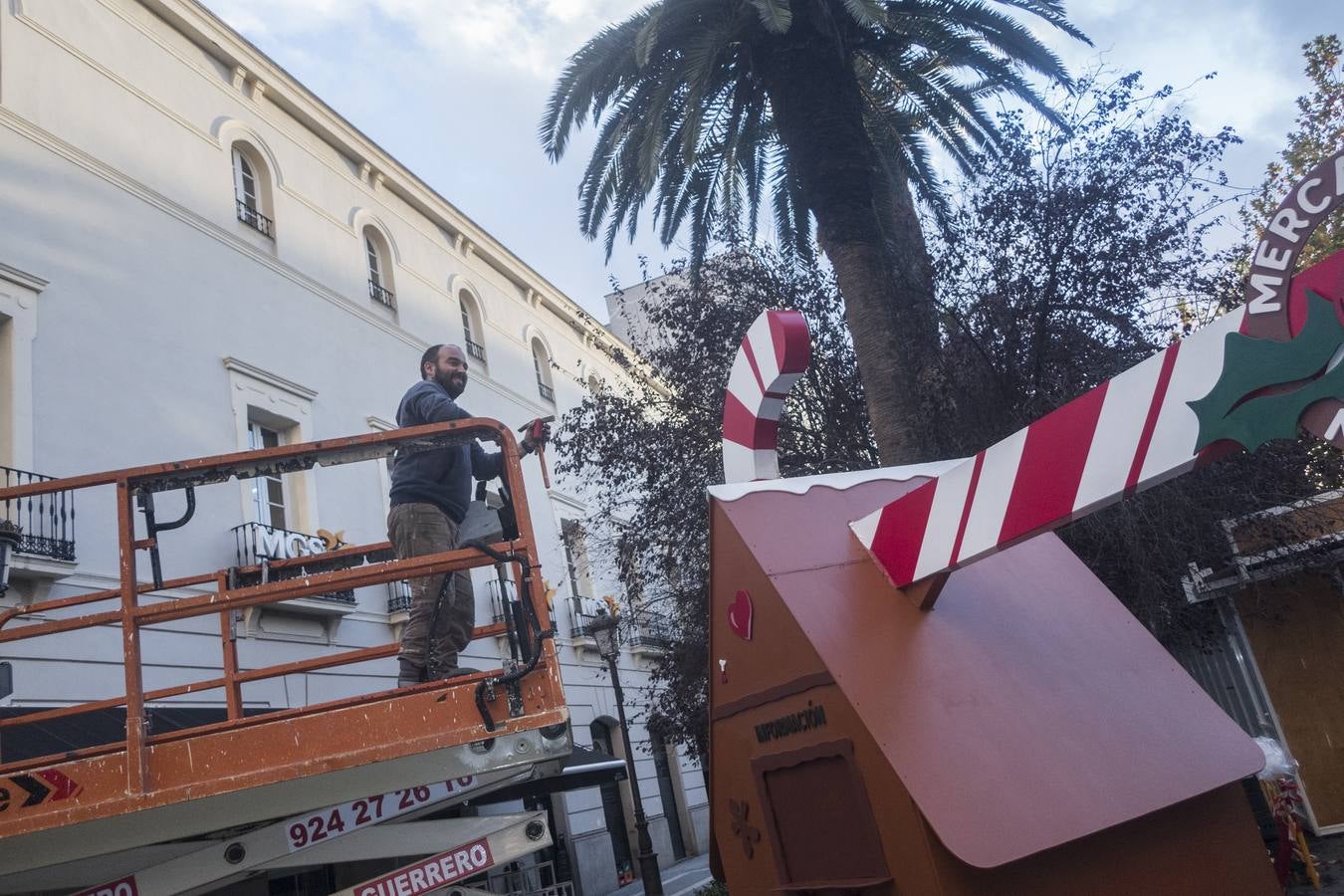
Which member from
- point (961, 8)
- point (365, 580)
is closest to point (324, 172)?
point (961, 8)

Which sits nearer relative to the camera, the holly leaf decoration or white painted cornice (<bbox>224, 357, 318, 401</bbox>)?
the holly leaf decoration

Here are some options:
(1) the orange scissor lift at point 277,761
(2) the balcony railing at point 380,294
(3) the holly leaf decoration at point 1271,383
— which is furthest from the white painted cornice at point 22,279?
(3) the holly leaf decoration at point 1271,383

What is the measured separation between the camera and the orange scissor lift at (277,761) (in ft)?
10.1

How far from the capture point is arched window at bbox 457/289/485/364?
21.2 metres

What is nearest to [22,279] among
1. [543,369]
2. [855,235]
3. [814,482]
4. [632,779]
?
[855,235]

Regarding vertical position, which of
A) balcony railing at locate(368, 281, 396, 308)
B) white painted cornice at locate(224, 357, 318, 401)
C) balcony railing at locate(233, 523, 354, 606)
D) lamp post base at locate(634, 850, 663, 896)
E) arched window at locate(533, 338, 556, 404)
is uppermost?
arched window at locate(533, 338, 556, 404)

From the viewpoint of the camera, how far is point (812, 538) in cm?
345

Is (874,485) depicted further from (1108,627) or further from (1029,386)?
(1029,386)

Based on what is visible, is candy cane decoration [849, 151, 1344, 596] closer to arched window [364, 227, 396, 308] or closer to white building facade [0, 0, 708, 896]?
white building facade [0, 0, 708, 896]

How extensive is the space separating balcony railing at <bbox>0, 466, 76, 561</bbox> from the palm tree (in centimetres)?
652

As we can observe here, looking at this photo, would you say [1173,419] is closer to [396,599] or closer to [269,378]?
[269,378]

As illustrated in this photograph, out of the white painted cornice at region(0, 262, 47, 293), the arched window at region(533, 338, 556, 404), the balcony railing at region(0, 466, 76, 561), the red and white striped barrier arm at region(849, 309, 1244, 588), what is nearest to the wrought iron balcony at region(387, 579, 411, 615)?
the balcony railing at region(0, 466, 76, 561)

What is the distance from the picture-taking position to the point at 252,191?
15969 millimetres

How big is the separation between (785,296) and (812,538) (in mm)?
8699
